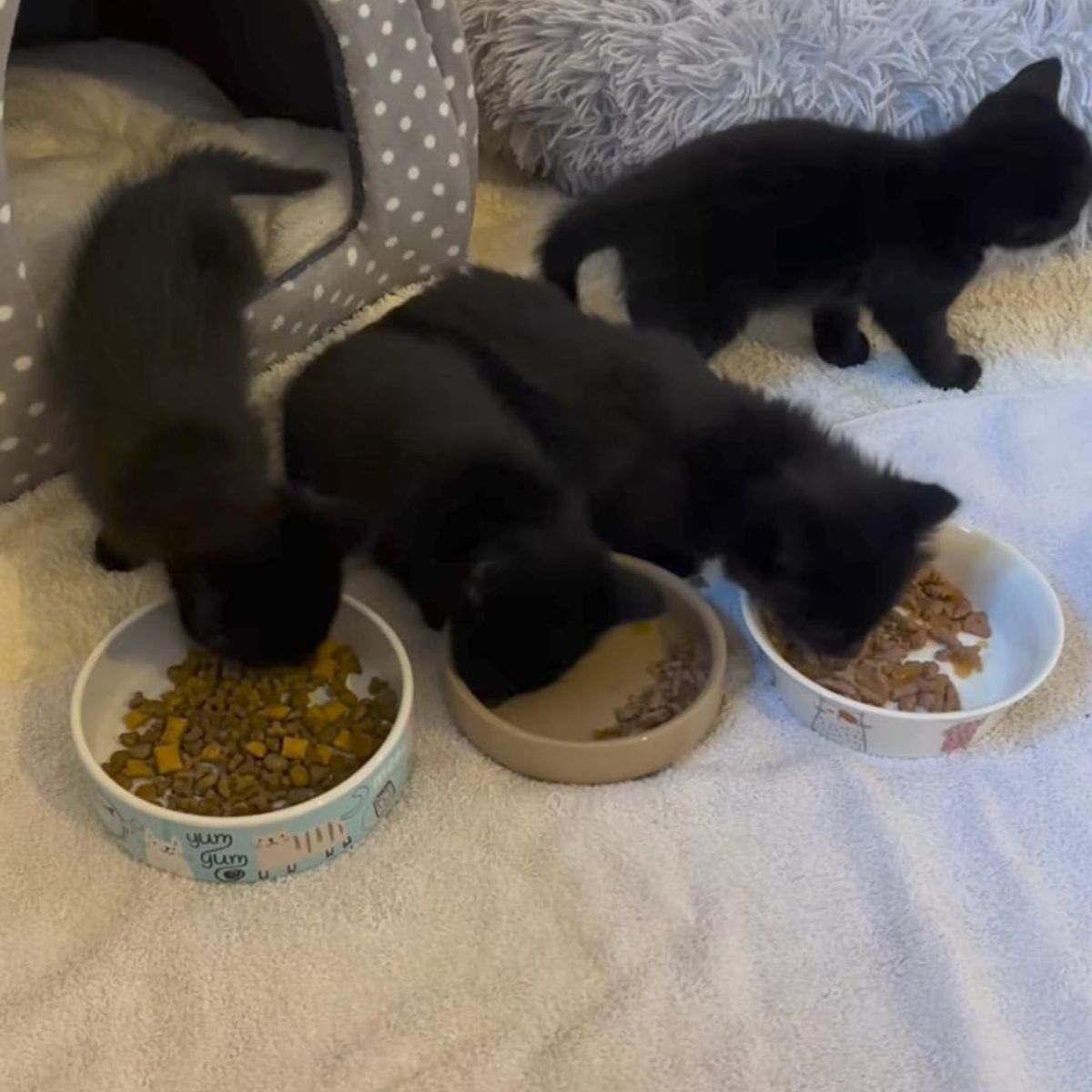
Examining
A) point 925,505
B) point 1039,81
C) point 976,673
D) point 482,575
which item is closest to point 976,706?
point 976,673

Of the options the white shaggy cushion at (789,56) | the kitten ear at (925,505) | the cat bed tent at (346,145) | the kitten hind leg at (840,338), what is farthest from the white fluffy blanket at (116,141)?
the kitten ear at (925,505)

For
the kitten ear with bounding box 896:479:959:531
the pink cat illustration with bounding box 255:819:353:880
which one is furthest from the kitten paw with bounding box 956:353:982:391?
the pink cat illustration with bounding box 255:819:353:880

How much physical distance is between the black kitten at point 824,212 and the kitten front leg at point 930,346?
0.11 feet

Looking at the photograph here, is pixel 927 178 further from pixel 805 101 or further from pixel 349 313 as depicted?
pixel 349 313

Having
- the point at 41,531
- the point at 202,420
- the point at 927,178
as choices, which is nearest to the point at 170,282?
the point at 202,420

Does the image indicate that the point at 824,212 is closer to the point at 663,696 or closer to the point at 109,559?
the point at 663,696

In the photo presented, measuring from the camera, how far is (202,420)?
4.02ft

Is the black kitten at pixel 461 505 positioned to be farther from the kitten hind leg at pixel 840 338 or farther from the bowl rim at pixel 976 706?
the kitten hind leg at pixel 840 338

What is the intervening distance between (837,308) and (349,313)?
1.91 feet

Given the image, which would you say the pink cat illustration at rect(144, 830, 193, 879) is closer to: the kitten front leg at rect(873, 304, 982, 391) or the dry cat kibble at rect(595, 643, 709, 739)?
the dry cat kibble at rect(595, 643, 709, 739)

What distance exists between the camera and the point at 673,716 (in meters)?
1.29

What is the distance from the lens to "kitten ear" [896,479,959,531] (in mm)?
1235

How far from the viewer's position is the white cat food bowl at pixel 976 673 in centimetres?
126

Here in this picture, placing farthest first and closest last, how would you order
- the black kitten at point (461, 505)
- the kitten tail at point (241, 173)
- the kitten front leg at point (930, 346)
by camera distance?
the kitten front leg at point (930, 346) < the kitten tail at point (241, 173) < the black kitten at point (461, 505)
